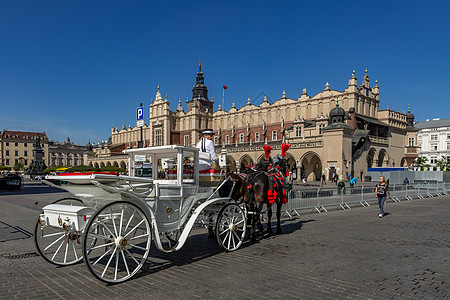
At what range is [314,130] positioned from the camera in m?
46.0

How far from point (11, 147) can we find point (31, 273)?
12254cm

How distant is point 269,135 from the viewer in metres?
56.7

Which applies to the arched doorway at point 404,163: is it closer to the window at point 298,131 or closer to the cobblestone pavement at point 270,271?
the window at point 298,131

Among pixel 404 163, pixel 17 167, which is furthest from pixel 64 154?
pixel 404 163

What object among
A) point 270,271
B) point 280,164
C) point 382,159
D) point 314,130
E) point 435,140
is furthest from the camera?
point 435,140

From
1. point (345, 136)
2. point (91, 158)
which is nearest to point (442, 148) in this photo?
point (345, 136)

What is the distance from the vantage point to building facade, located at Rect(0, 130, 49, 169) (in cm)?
10719

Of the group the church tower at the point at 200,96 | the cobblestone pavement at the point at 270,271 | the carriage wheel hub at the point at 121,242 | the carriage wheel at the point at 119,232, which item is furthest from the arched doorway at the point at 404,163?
the carriage wheel hub at the point at 121,242

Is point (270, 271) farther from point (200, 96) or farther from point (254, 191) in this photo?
point (200, 96)

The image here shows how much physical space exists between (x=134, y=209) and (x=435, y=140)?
300ft

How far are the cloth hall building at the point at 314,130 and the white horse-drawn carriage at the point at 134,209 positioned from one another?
34.8 m

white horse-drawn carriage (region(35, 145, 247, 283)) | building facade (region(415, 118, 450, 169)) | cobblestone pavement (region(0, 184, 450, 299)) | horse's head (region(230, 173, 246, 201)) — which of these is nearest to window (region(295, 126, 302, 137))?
cobblestone pavement (region(0, 184, 450, 299))

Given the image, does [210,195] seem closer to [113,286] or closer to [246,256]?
[246,256]

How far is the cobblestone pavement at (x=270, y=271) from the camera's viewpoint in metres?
4.65
